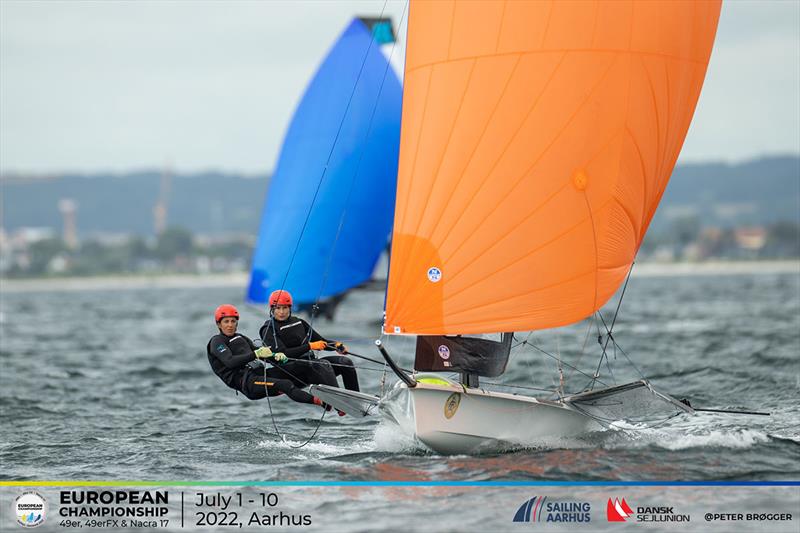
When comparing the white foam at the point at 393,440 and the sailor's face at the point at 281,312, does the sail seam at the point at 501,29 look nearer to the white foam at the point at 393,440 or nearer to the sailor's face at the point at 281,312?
the sailor's face at the point at 281,312

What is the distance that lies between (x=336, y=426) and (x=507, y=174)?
133 inches

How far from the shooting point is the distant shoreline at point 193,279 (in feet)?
333

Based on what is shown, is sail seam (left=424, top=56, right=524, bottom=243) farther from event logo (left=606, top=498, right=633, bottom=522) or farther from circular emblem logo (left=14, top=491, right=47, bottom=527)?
circular emblem logo (left=14, top=491, right=47, bottom=527)

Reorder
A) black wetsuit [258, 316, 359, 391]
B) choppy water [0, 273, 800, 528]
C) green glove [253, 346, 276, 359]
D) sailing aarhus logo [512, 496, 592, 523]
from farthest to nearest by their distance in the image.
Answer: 1. black wetsuit [258, 316, 359, 391]
2. green glove [253, 346, 276, 359]
3. choppy water [0, 273, 800, 528]
4. sailing aarhus logo [512, 496, 592, 523]

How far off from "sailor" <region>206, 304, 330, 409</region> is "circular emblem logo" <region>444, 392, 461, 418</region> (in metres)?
1.17

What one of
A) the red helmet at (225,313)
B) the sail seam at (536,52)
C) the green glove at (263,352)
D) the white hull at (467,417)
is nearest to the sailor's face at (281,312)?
the red helmet at (225,313)

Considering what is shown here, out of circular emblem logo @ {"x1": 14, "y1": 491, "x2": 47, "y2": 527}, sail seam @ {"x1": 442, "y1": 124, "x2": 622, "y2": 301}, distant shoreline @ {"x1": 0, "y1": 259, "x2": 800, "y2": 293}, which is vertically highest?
distant shoreline @ {"x1": 0, "y1": 259, "x2": 800, "y2": 293}

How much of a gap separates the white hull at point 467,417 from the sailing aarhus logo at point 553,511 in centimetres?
134

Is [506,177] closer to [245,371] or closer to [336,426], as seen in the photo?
[245,371]

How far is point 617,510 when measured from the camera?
7168 millimetres

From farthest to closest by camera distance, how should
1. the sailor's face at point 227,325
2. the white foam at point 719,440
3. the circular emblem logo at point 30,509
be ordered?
the sailor's face at point 227,325, the white foam at point 719,440, the circular emblem logo at point 30,509

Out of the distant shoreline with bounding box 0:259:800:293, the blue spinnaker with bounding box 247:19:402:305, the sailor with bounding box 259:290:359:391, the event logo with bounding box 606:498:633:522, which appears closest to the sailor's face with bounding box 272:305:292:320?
the sailor with bounding box 259:290:359:391

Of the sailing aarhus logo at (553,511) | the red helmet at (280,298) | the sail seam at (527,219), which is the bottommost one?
the sailing aarhus logo at (553,511)

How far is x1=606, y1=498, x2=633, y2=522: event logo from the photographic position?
278 inches
